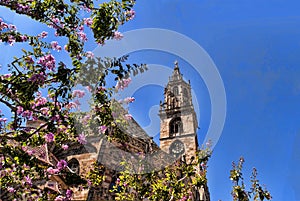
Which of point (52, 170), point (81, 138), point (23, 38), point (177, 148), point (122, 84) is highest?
point (177, 148)

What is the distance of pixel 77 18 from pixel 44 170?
5339 millimetres

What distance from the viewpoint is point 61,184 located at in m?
12.0

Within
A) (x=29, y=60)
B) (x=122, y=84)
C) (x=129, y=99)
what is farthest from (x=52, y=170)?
(x=122, y=84)

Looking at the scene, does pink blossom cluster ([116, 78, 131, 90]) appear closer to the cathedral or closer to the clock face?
the cathedral

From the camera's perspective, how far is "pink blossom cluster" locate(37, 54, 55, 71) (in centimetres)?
614

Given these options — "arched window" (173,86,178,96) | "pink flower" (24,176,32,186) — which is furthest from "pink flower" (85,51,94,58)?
"arched window" (173,86,178,96)

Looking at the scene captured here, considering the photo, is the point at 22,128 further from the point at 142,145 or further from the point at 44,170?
the point at 142,145

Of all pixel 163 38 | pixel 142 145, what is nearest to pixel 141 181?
pixel 163 38

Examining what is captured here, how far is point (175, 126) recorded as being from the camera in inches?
1303

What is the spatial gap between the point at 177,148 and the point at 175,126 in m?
3.51

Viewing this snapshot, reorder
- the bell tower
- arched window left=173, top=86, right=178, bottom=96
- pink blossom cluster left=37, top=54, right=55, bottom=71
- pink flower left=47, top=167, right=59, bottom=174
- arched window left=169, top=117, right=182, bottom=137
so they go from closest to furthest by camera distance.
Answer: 1. pink blossom cluster left=37, top=54, right=55, bottom=71
2. pink flower left=47, top=167, right=59, bottom=174
3. the bell tower
4. arched window left=169, top=117, right=182, bottom=137
5. arched window left=173, top=86, right=178, bottom=96

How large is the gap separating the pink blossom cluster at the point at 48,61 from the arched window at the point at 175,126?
26.9 meters

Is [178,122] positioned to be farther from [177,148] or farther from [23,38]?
[23,38]

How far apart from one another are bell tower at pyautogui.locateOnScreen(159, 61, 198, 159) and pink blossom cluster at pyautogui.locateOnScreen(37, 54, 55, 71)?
23724 mm
